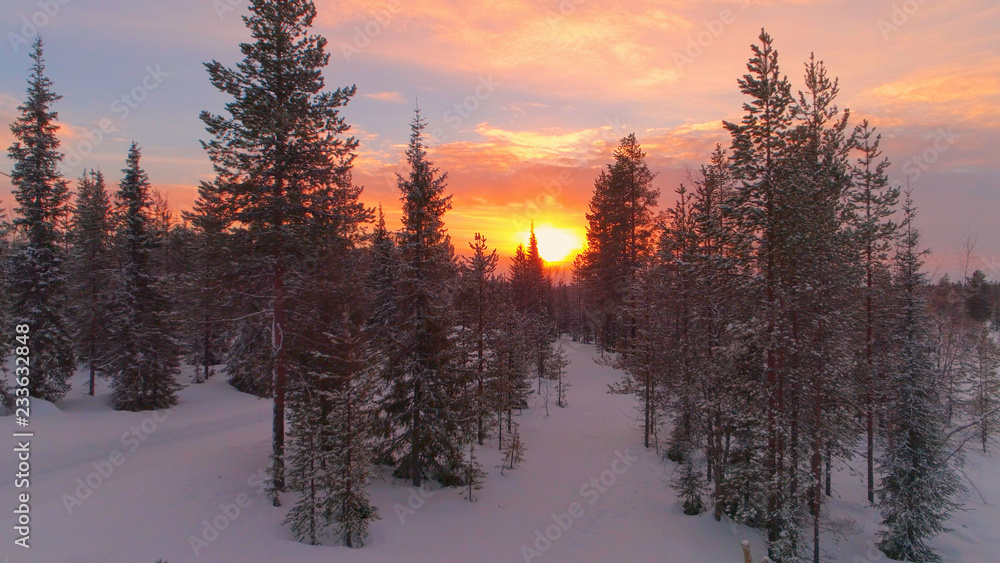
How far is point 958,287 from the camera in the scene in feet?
261

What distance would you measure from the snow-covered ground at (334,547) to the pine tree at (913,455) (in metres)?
1.64

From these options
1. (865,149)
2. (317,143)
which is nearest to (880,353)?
(865,149)

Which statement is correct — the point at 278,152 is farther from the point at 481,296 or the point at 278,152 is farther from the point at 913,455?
the point at 913,455

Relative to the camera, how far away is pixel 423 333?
1719 centimetres

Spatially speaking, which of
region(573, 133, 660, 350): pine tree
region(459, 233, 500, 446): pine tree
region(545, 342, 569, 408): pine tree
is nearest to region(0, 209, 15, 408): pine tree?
region(459, 233, 500, 446): pine tree

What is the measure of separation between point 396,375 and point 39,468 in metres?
13.8

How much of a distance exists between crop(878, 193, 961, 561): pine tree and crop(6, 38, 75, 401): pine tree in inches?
1622

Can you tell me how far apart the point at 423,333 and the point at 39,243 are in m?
24.7

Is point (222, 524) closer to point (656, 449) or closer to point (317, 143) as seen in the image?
point (317, 143)

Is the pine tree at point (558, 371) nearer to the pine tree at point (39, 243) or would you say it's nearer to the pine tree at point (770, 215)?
the pine tree at point (770, 215)

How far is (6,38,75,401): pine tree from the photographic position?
23.8m

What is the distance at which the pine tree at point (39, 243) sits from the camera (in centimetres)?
2375

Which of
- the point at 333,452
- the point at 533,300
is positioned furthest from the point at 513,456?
the point at 533,300

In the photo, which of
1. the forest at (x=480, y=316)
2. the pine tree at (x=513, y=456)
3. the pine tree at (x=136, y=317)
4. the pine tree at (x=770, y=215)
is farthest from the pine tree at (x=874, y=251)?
the pine tree at (x=136, y=317)
